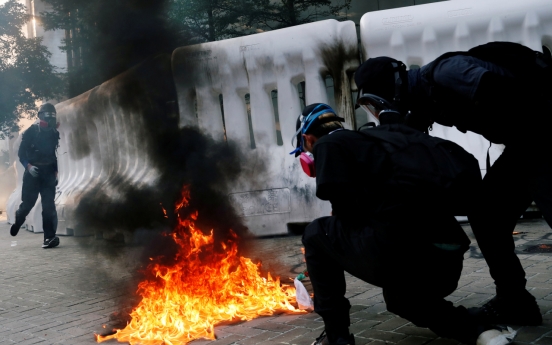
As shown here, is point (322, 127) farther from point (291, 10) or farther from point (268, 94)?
point (291, 10)

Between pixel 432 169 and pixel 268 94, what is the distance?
19.3ft

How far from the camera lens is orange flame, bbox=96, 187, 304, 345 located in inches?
150

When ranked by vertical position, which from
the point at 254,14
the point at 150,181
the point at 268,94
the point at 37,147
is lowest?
the point at 150,181

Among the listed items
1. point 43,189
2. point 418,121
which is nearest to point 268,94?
point 43,189

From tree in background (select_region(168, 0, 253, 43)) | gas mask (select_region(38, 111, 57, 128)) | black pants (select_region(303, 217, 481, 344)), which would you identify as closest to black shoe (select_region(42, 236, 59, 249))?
gas mask (select_region(38, 111, 57, 128))

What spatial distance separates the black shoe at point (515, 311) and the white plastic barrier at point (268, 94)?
4312 millimetres

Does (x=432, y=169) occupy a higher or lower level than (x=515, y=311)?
higher

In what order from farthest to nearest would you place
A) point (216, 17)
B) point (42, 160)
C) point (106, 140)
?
point (216, 17) < point (106, 140) < point (42, 160)

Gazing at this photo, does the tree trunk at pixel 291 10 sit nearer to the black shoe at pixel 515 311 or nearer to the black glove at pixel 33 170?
the black glove at pixel 33 170

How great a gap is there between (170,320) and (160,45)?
460 centimetres

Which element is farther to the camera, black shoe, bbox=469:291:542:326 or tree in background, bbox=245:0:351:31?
tree in background, bbox=245:0:351:31

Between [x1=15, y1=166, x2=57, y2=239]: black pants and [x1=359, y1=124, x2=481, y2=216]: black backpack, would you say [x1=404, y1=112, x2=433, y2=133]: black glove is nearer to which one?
[x1=359, y1=124, x2=481, y2=216]: black backpack

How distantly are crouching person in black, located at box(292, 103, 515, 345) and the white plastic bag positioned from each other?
0.99m

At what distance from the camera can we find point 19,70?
68.5 feet
